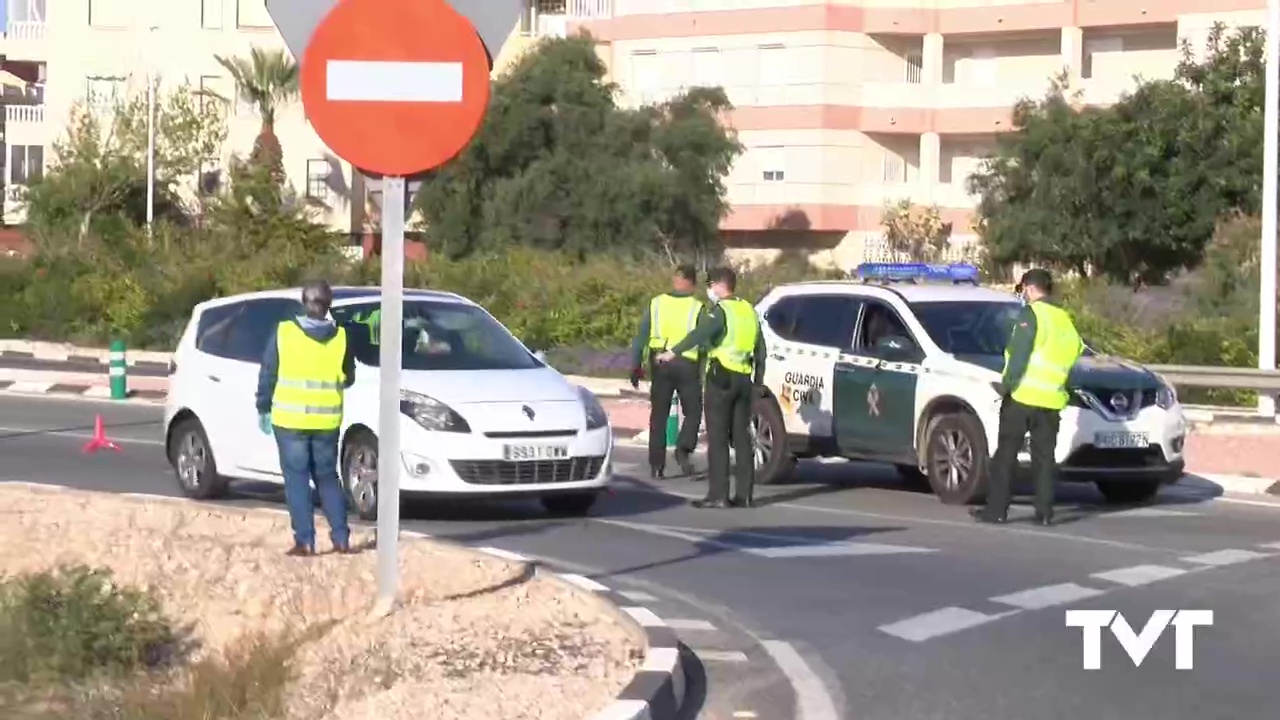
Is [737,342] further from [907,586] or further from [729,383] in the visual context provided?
[907,586]

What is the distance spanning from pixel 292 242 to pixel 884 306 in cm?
3585

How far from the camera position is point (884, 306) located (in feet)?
62.0

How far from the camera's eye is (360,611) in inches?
430

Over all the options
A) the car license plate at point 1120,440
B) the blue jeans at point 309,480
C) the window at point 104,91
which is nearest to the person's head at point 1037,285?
the car license plate at point 1120,440

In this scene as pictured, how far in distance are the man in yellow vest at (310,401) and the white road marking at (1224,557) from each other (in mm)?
5518

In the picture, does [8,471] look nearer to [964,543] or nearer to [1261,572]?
[964,543]

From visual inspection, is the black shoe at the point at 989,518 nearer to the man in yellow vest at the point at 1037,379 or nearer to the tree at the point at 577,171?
the man in yellow vest at the point at 1037,379

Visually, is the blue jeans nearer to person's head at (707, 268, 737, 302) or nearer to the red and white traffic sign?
the red and white traffic sign

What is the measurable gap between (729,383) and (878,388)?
5.81ft

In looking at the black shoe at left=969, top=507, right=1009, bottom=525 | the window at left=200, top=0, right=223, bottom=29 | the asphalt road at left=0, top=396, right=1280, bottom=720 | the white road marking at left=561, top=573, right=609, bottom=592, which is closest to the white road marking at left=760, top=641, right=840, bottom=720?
the asphalt road at left=0, top=396, right=1280, bottom=720

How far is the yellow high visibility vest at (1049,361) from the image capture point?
1625 cm

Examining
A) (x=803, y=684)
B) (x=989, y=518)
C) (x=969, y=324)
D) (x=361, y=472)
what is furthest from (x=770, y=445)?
(x=803, y=684)

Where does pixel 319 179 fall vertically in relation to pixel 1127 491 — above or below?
above

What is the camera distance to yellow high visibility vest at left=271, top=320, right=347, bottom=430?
42.0 feet
